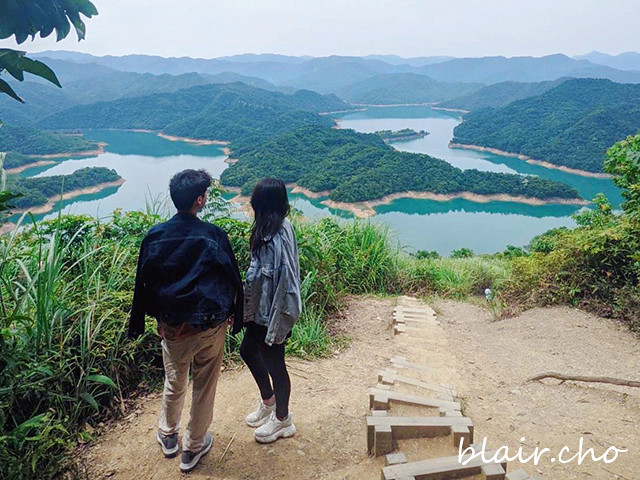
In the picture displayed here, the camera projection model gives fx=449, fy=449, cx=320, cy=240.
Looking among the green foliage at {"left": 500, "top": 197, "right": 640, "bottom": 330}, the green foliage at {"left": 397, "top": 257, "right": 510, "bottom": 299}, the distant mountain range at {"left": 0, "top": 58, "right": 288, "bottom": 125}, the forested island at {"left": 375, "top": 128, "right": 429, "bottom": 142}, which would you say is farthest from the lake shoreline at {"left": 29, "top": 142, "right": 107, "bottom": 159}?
the green foliage at {"left": 500, "top": 197, "right": 640, "bottom": 330}

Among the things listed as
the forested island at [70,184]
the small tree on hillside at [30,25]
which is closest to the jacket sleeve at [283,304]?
the small tree on hillside at [30,25]

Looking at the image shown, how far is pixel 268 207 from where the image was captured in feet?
Result: 5.56

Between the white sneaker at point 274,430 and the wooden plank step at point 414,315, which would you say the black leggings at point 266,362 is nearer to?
the white sneaker at point 274,430

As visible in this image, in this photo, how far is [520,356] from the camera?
3.22m

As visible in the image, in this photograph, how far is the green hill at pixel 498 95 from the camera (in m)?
90.9

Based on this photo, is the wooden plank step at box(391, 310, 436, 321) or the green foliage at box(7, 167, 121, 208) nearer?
the wooden plank step at box(391, 310, 436, 321)

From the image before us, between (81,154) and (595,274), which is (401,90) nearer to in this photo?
(81,154)

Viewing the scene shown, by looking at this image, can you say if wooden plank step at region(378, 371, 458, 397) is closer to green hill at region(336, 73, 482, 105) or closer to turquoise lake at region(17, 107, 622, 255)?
turquoise lake at region(17, 107, 622, 255)

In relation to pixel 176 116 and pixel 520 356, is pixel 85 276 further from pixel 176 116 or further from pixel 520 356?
pixel 176 116

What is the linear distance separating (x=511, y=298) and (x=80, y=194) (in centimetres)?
2742

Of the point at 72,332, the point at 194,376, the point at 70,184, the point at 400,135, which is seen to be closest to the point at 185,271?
the point at 194,376

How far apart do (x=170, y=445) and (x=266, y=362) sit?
0.52 m

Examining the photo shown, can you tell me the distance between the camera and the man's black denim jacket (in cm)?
155

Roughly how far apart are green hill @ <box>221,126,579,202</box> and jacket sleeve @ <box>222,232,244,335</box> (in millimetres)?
26536
